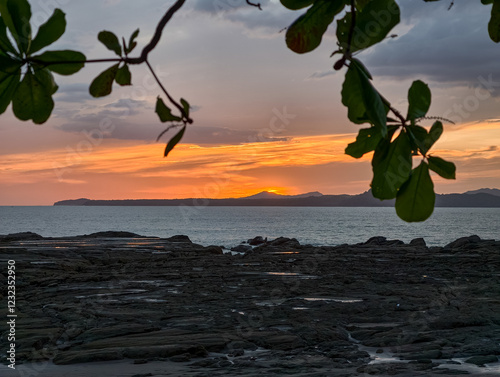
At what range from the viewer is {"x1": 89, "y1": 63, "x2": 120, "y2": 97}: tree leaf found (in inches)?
34.9

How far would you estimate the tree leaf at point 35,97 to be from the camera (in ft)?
2.97

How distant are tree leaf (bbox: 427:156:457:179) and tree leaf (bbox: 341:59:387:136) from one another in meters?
0.14

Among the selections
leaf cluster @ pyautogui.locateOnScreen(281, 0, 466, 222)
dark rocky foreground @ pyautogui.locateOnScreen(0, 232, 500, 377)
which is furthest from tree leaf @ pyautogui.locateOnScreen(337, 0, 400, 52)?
dark rocky foreground @ pyautogui.locateOnScreen(0, 232, 500, 377)

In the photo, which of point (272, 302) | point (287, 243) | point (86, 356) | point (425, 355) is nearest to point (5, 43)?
point (86, 356)

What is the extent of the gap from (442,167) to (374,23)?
11.0 inches

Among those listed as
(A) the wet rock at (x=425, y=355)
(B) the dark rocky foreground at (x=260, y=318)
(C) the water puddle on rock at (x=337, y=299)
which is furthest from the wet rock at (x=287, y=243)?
(A) the wet rock at (x=425, y=355)

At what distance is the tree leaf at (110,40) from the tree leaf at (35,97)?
172 mm

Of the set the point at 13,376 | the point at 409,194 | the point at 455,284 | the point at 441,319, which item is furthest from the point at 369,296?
the point at 409,194

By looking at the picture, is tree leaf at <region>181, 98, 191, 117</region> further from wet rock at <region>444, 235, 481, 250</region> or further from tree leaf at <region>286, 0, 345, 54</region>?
wet rock at <region>444, 235, 481, 250</region>

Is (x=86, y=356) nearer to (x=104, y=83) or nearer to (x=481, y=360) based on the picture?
(x=481, y=360)

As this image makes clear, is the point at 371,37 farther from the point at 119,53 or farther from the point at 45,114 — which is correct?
the point at 45,114

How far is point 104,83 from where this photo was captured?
0.90 m

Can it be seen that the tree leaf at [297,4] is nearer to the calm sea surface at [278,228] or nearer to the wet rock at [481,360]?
the wet rock at [481,360]

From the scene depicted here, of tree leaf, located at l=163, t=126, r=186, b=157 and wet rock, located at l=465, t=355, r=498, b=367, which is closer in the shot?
tree leaf, located at l=163, t=126, r=186, b=157
